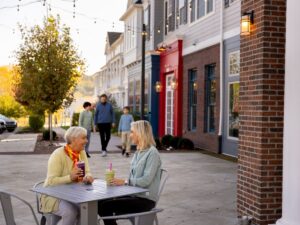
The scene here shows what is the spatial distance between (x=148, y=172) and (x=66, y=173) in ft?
2.79

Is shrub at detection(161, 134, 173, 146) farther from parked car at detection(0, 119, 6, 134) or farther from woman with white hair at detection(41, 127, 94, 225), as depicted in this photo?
parked car at detection(0, 119, 6, 134)

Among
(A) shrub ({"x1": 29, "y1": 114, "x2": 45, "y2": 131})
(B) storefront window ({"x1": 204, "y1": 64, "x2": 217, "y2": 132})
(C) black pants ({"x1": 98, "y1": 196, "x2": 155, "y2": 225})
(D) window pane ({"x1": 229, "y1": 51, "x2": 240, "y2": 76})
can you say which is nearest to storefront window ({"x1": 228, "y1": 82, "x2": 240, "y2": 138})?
(D) window pane ({"x1": 229, "y1": 51, "x2": 240, "y2": 76})

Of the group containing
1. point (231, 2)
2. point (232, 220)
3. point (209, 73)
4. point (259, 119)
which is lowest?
point (232, 220)

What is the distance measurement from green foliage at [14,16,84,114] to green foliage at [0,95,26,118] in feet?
78.7

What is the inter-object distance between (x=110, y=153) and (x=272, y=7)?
10.9 metres

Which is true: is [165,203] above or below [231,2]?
below

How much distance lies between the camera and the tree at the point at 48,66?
67.3ft

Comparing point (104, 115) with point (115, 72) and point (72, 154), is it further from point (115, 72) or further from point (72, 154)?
point (115, 72)

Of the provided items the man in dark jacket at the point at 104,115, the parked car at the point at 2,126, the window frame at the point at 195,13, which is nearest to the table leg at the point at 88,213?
the man in dark jacket at the point at 104,115

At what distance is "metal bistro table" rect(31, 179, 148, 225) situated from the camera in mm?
4383

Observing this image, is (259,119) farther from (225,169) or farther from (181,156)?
(181,156)

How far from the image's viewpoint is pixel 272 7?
6211 millimetres

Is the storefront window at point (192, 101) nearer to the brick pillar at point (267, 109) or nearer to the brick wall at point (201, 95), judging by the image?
the brick wall at point (201, 95)

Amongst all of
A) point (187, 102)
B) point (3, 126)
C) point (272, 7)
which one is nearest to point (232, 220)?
point (272, 7)
